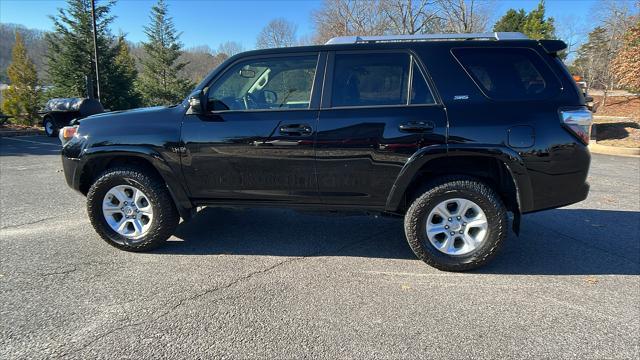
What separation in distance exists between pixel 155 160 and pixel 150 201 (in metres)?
0.41

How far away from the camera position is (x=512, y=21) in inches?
1246

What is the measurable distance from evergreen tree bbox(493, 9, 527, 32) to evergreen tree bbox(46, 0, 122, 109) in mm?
27832

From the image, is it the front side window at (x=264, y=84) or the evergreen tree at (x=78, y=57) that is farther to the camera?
the evergreen tree at (x=78, y=57)

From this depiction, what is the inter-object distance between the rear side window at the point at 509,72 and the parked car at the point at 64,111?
50.3 ft

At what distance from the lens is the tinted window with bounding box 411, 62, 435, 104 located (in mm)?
3459

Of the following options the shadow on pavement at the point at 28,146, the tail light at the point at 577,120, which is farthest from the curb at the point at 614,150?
the shadow on pavement at the point at 28,146

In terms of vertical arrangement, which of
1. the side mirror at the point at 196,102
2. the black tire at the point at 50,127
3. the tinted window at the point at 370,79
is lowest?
the black tire at the point at 50,127

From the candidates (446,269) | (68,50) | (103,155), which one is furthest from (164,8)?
(446,269)

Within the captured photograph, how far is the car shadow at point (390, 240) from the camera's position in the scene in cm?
378

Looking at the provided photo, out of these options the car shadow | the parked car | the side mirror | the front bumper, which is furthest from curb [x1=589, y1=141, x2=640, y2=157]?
the parked car

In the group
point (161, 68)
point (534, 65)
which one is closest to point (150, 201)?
point (534, 65)

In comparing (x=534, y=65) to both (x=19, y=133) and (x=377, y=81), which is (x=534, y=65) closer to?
(x=377, y=81)

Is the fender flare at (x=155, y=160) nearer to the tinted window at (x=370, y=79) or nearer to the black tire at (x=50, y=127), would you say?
the tinted window at (x=370, y=79)

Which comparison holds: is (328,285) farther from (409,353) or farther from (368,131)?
(368,131)
